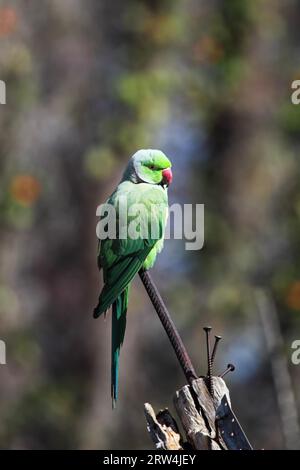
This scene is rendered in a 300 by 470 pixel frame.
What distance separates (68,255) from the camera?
11.4 m

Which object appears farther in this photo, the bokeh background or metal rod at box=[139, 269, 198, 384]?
the bokeh background

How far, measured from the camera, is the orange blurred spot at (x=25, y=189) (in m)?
9.59

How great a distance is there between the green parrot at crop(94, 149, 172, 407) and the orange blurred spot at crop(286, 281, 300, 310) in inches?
300

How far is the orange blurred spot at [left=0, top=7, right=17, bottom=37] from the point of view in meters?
9.40

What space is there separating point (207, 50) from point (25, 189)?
9.08 ft

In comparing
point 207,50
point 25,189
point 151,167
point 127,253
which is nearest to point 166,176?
point 151,167

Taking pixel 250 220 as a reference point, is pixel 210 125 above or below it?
above

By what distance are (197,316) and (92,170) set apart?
1.79 m

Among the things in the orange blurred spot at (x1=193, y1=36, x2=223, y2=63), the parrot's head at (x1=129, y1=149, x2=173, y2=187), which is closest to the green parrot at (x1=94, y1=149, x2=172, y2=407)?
the parrot's head at (x1=129, y1=149, x2=173, y2=187)

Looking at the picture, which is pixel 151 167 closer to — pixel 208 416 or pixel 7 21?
pixel 208 416

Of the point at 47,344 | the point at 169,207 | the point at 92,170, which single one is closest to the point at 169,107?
the point at 92,170

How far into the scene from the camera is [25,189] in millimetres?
9617

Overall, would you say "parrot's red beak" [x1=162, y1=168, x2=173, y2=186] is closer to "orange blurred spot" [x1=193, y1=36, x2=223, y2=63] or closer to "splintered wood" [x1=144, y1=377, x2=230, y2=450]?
"splintered wood" [x1=144, y1=377, x2=230, y2=450]
